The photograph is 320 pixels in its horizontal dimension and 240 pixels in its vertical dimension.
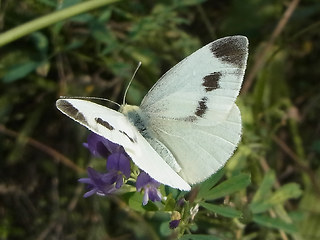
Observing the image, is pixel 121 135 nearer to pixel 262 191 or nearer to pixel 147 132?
pixel 147 132

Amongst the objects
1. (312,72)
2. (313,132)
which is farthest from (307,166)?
(312,72)

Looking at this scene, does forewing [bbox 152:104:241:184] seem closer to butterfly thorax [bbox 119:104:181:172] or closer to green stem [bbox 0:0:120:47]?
butterfly thorax [bbox 119:104:181:172]

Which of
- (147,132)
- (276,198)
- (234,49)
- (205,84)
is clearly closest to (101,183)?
(147,132)

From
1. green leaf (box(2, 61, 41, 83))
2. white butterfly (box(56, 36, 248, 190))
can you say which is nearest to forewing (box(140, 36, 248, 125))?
white butterfly (box(56, 36, 248, 190))

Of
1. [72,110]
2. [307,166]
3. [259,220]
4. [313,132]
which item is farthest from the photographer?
[313,132]

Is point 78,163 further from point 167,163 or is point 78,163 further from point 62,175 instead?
point 167,163

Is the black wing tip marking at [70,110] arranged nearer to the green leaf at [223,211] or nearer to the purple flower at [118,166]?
the purple flower at [118,166]
